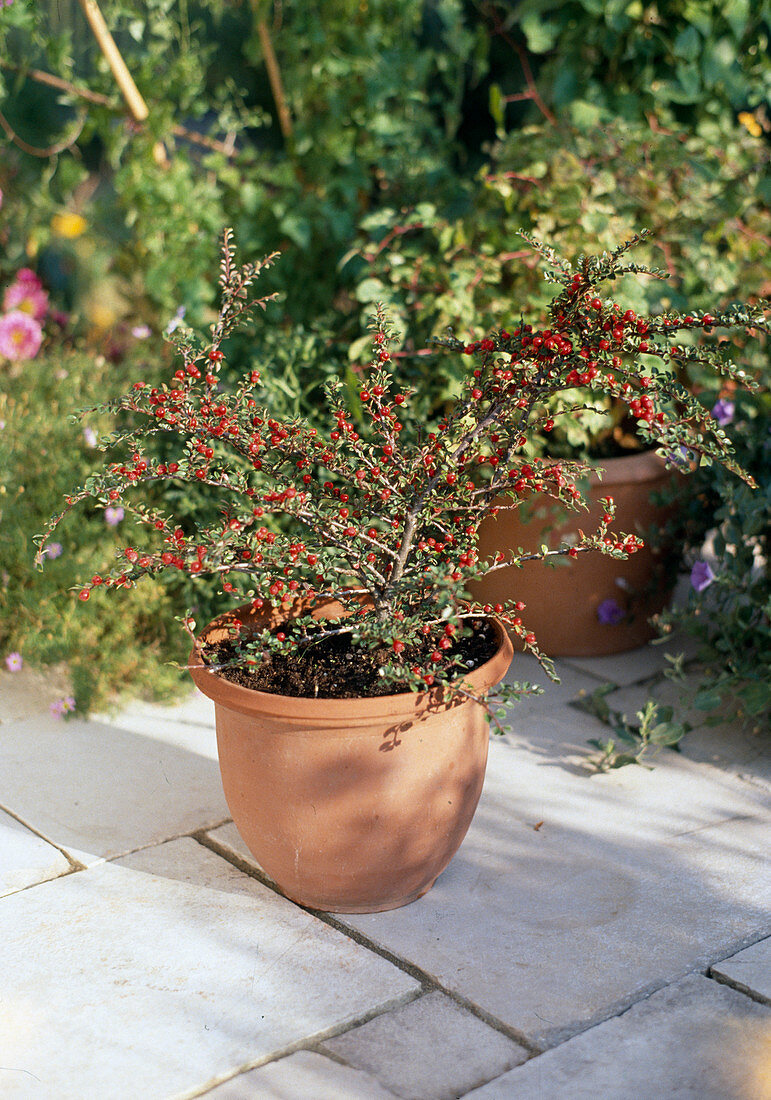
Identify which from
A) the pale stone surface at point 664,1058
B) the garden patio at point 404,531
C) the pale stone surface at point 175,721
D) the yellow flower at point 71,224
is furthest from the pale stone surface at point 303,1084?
the yellow flower at point 71,224

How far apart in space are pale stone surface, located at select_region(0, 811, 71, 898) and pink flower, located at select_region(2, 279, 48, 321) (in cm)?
270

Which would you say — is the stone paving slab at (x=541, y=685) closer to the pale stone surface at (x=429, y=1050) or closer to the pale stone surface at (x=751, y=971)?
the pale stone surface at (x=751, y=971)

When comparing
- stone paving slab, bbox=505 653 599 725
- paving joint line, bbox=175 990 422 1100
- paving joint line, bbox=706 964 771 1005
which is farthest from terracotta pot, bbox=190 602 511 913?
stone paving slab, bbox=505 653 599 725

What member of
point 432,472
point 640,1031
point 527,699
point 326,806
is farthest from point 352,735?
point 527,699

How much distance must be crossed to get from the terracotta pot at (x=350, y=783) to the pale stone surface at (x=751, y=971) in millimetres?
512

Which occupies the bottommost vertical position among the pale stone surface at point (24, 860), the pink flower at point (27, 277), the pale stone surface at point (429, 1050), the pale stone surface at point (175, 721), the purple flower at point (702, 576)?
the pale stone surface at point (429, 1050)

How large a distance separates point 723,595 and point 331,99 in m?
2.02

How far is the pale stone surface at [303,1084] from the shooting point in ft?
4.97

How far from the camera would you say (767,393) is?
122 inches

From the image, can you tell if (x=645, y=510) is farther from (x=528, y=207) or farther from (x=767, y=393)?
(x=528, y=207)

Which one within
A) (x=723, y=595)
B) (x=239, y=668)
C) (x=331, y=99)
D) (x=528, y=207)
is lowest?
(x=723, y=595)

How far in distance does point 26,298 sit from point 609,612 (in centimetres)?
275

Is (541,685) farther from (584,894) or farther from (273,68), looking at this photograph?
(273,68)

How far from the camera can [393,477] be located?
206 centimetres
